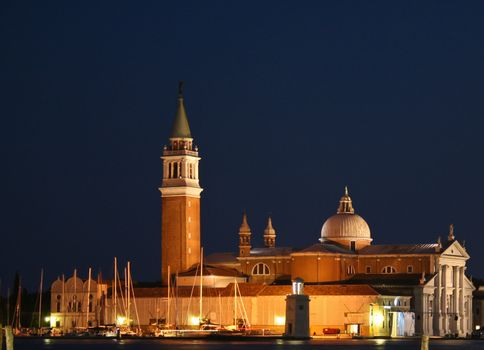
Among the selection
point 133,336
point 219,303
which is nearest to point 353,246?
point 219,303

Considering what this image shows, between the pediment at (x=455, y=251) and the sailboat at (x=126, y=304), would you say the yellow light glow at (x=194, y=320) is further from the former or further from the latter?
the pediment at (x=455, y=251)

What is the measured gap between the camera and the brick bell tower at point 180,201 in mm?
113625

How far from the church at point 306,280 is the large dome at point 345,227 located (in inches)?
3.0

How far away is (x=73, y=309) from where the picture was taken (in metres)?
118

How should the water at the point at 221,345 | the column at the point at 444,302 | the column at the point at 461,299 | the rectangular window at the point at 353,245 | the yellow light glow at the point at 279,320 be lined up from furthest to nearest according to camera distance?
the column at the point at 461,299
the rectangular window at the point at 353,245
the column at the point at 444,302
the yellow light glow at the point at 279,320
the water at the point at 221,345

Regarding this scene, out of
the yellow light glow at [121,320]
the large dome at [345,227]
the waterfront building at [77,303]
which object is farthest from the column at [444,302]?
the waterfront building at [77,303]

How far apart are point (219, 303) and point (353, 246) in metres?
13.7

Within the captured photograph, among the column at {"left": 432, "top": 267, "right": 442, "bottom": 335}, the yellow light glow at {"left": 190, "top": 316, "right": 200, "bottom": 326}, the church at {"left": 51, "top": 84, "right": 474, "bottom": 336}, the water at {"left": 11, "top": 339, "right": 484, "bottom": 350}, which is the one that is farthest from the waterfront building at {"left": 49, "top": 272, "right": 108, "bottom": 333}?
the column at {"left": 432, "top": 267, "right": 442, "bottom": 335}

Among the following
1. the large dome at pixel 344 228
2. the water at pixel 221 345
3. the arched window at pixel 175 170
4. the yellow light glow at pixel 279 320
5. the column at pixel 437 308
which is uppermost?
the arched window at pixel 175 170

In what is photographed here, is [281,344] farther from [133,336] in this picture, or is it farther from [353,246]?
[353,246]

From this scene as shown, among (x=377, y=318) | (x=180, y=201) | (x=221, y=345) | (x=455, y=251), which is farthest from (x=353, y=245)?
(x=221, y=345)

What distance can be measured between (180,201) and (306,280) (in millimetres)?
10995

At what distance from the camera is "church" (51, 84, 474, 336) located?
10712cm

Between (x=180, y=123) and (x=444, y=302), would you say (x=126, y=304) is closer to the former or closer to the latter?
(x=180, y=123)
